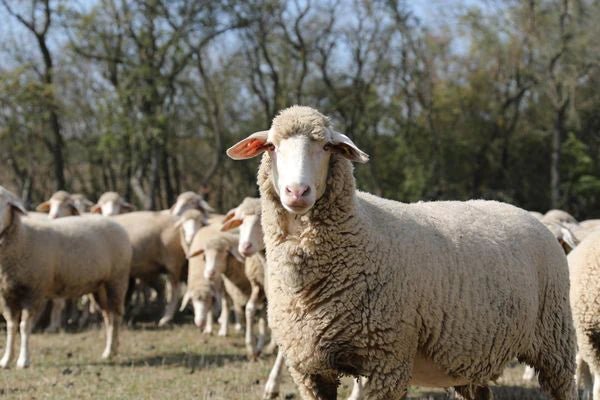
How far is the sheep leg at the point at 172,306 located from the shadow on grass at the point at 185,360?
264cm

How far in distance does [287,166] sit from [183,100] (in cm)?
2319

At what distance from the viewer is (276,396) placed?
6535 mm

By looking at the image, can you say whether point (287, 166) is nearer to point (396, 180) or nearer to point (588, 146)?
point (396, 180)

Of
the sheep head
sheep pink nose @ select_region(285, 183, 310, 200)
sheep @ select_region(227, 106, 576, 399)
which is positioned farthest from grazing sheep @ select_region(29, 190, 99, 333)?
sheep pink nose @ select_region(285, 183, 310, 200)

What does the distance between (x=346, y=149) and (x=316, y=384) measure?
123cm

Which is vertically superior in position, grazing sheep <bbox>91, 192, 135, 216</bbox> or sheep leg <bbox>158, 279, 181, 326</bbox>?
grazing sheep <bbox>91, 192, 135, 216</bbox>

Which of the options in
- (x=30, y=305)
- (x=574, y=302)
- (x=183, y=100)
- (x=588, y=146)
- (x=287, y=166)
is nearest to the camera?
(x=287, y=166)

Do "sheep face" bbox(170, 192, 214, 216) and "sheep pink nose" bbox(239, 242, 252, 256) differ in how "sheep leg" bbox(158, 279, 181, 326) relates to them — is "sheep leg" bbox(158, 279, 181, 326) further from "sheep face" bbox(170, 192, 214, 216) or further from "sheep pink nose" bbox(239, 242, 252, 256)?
"sheep pink nose" bbox(239, 242, 252, 256)

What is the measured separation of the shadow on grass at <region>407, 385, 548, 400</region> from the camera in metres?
6.33

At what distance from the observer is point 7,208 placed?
8.02 metres

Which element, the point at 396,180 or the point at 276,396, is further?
the point at 396,180

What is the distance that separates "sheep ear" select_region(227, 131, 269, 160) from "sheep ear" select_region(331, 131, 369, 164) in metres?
0.37

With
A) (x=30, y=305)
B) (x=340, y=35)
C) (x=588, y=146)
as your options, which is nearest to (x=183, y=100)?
(x=340, y=35)

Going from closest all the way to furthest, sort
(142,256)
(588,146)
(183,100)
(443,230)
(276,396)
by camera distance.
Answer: (443,230) → (276,396) → (142,256) → (183,100) → (588,146)
